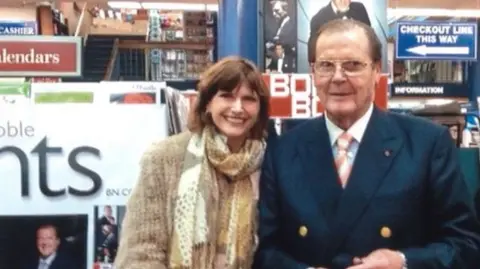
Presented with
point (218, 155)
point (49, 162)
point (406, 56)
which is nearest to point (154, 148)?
point (218, 155)

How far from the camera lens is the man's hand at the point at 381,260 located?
169 centimetres

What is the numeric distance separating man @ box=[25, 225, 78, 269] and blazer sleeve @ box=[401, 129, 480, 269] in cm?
118

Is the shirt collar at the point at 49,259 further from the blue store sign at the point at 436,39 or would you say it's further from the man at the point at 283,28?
the blue store sign at the point at 436,39

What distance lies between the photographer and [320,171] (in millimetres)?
1830

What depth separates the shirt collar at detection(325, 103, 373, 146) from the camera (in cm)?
186

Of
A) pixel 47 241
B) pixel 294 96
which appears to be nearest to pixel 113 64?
pixel 294 96

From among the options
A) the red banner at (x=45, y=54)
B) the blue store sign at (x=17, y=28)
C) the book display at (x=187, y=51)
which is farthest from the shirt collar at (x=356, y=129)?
the book display at (x=187, y=51)

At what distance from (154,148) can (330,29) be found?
612 millimetres

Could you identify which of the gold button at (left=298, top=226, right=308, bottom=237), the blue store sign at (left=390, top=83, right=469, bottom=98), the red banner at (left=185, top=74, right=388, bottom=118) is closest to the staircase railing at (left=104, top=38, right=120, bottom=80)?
the blue store sign at (left=390, top=83, right=469, bottom=98)

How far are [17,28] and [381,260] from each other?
925 cm

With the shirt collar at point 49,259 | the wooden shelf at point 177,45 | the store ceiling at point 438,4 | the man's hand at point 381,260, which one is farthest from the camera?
the wooden shelf at point 177,45

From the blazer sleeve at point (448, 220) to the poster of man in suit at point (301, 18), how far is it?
180cm

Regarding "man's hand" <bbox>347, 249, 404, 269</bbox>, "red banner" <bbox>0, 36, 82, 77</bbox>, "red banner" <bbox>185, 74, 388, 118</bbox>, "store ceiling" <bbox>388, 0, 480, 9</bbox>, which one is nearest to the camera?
"man's hand" <bbox>347, 249, 404, 269</bbox>

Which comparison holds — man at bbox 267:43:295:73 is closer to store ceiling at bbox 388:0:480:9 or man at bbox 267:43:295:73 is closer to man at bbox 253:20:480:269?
man at bbox 253:20:480:269
